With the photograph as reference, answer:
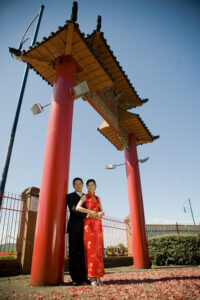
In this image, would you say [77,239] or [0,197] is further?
[0,197]

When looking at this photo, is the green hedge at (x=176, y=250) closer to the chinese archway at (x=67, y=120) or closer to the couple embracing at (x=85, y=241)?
the chinese archway at (x=67, y=120)

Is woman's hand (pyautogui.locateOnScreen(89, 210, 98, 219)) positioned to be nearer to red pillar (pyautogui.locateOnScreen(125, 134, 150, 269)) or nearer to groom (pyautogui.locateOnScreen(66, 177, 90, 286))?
groom (pyautogui.locateOnScreen(66, 177, 90, 286))

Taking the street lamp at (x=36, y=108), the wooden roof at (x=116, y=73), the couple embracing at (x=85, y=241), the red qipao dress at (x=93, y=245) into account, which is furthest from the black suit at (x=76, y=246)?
the wooden roof at (x=116, y=73)

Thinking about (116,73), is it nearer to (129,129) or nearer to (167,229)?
(129,129)

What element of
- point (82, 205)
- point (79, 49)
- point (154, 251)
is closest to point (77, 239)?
point (82, 205)

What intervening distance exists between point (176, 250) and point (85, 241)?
6792mm

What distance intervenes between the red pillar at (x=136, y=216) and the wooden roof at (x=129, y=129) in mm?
1536

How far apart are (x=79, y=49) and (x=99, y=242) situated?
4854 mm

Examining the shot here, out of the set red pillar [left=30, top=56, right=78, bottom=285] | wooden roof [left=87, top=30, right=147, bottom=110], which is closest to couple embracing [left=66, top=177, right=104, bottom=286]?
red pillar [left=30, top=56, right=78, bottom=285]

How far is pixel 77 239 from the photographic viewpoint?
338 cm

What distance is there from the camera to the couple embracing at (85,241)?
3217mm

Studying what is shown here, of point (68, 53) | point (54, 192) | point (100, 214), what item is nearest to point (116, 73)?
point (68, 53)

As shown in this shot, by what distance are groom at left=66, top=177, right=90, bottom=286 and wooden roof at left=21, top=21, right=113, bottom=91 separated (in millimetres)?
3978

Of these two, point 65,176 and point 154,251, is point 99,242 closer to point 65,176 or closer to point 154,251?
point 65,176
